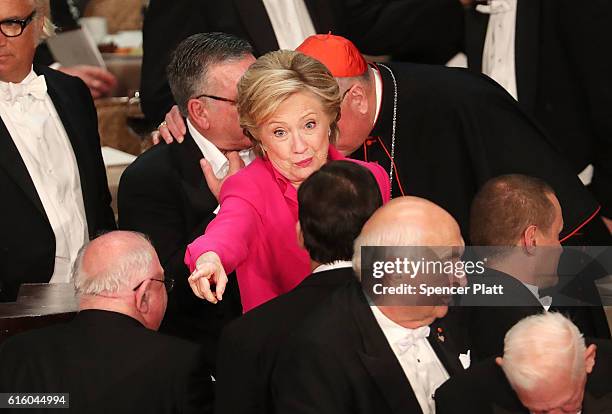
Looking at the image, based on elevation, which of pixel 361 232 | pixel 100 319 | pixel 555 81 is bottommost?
pixel 555 81

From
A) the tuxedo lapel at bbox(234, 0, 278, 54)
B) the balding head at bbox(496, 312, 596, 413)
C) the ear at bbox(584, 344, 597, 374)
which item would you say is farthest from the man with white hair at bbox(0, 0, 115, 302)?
the ear at bbox(584, 344, 597, 374)

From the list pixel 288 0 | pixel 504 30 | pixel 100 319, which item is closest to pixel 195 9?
pixel 288 0

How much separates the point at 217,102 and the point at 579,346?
1.71m

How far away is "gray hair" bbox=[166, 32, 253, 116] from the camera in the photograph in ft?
14.1

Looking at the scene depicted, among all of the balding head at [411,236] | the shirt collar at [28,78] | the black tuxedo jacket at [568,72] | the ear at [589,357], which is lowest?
the black tuxedo jacket at [568,72]

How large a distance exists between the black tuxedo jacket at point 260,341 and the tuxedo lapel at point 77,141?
4.70 feet

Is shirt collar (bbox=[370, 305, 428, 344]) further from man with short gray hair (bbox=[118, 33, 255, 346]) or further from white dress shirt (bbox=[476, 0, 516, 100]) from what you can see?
white dress shirt (bbox=[476, 0, 516, 100])

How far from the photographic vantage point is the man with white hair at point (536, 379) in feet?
9.88

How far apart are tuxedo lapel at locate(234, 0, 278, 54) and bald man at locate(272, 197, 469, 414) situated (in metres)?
2.09

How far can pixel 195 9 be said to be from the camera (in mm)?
5172

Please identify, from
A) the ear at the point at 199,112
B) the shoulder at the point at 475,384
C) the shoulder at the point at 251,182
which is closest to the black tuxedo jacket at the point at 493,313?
the shoulder at the point at 475,384

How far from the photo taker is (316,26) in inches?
209

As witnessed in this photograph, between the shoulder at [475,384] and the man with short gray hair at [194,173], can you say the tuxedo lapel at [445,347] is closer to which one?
the shoulder at [475,384]

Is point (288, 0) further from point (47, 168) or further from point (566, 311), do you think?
point (566, 311)
